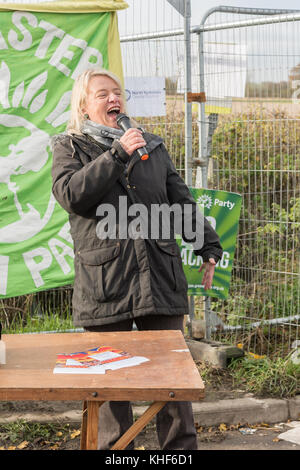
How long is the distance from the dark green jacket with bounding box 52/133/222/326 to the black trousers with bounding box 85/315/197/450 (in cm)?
9

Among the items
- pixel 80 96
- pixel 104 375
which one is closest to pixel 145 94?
pixel 80 96

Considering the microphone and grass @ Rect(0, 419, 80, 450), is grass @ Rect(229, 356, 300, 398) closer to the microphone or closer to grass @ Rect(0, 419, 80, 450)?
grass @ Rect(0, 419, 80, 450)

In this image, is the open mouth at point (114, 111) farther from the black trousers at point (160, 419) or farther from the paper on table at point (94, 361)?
the paper on table at point (94, 361)

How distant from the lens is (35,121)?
5.09m

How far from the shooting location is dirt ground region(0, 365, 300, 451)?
14.1 ft

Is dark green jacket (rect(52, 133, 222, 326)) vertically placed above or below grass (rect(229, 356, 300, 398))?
above

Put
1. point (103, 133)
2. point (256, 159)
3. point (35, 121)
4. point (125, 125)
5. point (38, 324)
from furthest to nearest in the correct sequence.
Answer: point (256, 159) → point (38, 324) → point (35, 121) → point (103, 133) → point (125, 125)

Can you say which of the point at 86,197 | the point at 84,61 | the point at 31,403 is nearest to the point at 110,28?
the point at 84,61

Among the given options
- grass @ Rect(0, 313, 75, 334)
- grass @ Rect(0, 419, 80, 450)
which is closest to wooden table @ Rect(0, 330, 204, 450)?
grass @ Rect(0, 419, 80, 450)

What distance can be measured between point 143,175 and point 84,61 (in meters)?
2.12

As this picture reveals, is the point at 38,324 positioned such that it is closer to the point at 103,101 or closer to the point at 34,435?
the point at 34,435

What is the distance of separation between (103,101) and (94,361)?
1.45 meters

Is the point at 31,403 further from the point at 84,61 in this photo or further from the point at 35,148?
the point at 84,61

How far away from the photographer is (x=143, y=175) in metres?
3.40
